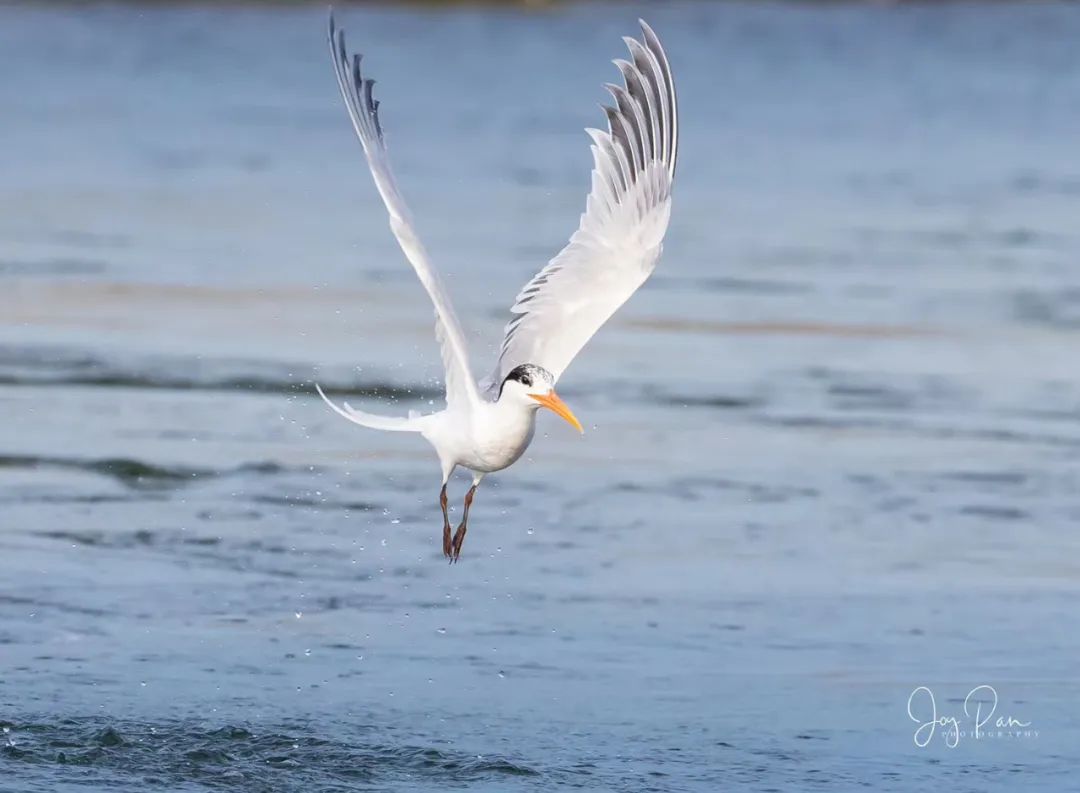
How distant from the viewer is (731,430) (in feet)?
39.7

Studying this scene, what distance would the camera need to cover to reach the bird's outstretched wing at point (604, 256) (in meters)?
8.44

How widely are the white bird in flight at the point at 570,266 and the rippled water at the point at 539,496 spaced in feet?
3.01

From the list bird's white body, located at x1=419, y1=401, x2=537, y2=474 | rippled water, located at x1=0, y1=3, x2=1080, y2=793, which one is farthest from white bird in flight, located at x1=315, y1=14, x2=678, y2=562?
rippled water, located at x1=0, y1=3, x2=1080, y2=793

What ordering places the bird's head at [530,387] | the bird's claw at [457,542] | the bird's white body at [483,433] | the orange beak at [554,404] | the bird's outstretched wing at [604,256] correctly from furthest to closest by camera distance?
the bird's claw at [457,542] → the bird's outstretched wing at [604,256] → the bird's white body at [483,433] → the bird's head at [530,387] → the orange beak at [554,404]

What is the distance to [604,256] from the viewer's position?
28.0ft

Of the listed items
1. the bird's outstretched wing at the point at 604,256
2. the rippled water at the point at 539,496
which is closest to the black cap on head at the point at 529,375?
the bird's outstretched wing at the point at 604,256

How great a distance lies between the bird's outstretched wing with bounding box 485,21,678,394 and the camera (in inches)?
332

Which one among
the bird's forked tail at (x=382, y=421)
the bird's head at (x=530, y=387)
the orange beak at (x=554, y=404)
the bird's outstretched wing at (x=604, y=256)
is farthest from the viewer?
the bird's outstretched wing at (x=604, y=256)

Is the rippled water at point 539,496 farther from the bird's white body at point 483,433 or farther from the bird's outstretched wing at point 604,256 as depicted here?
the bird's outstretched wing at point 604,256

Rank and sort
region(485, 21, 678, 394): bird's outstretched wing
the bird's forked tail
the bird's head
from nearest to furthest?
the bird's head < the bird's forked tail < region(485, 21, 678, 394): bird's outstretched wing

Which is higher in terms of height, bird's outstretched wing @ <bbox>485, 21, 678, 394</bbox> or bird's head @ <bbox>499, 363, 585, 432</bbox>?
bird's outstretched wing @ <bbox>485, 21, 678, 394</bbox>

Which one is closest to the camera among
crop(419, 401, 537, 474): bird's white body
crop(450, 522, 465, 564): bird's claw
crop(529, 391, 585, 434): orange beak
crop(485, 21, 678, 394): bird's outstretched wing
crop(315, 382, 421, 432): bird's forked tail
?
crop(529, 391, 585, 434): orange beak

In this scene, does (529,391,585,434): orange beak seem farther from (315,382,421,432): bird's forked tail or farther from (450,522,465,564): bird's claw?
(450,522,465,564): bird's claw

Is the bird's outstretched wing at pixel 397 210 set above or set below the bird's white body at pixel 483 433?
above
